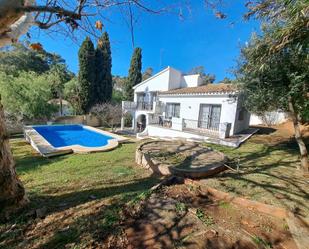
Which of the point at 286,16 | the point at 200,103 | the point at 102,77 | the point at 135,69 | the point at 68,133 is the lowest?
the point at 68,133

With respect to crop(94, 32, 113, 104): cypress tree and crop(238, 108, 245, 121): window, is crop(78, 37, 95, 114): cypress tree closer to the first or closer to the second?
crop(94, 32, 113, 104): cypress tree

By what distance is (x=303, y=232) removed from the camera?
347 cm

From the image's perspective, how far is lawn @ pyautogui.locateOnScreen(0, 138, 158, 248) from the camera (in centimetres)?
283

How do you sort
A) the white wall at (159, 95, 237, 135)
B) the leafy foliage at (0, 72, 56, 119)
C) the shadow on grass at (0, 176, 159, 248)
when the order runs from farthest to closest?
the leafy foliage at (0, 72, 56, 119)
the white wall at (159, 95, 237, 135)
the shadow on grass at (0, 176, 159, 248)

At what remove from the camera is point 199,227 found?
3.23 m

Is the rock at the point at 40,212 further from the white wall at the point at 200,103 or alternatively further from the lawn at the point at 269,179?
the white wall at the point at 200,103

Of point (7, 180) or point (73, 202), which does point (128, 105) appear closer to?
point (73, 202)

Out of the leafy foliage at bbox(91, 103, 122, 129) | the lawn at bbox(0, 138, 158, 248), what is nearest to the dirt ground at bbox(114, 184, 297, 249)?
the lawn at bbox(0, 138, 158, 248)

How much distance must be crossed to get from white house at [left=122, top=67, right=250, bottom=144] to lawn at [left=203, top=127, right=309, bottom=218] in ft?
12.1

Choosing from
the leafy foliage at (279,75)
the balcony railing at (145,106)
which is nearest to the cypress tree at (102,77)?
the balcony railing at (145,106)

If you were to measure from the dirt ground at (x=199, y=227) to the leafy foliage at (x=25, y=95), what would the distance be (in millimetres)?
20173

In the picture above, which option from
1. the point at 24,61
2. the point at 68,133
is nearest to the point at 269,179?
the point at 68,133

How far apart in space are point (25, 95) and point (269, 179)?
22.4 m

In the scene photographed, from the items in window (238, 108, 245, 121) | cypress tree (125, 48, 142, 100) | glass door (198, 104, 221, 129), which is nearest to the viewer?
window (238, 108, 245, 121)
